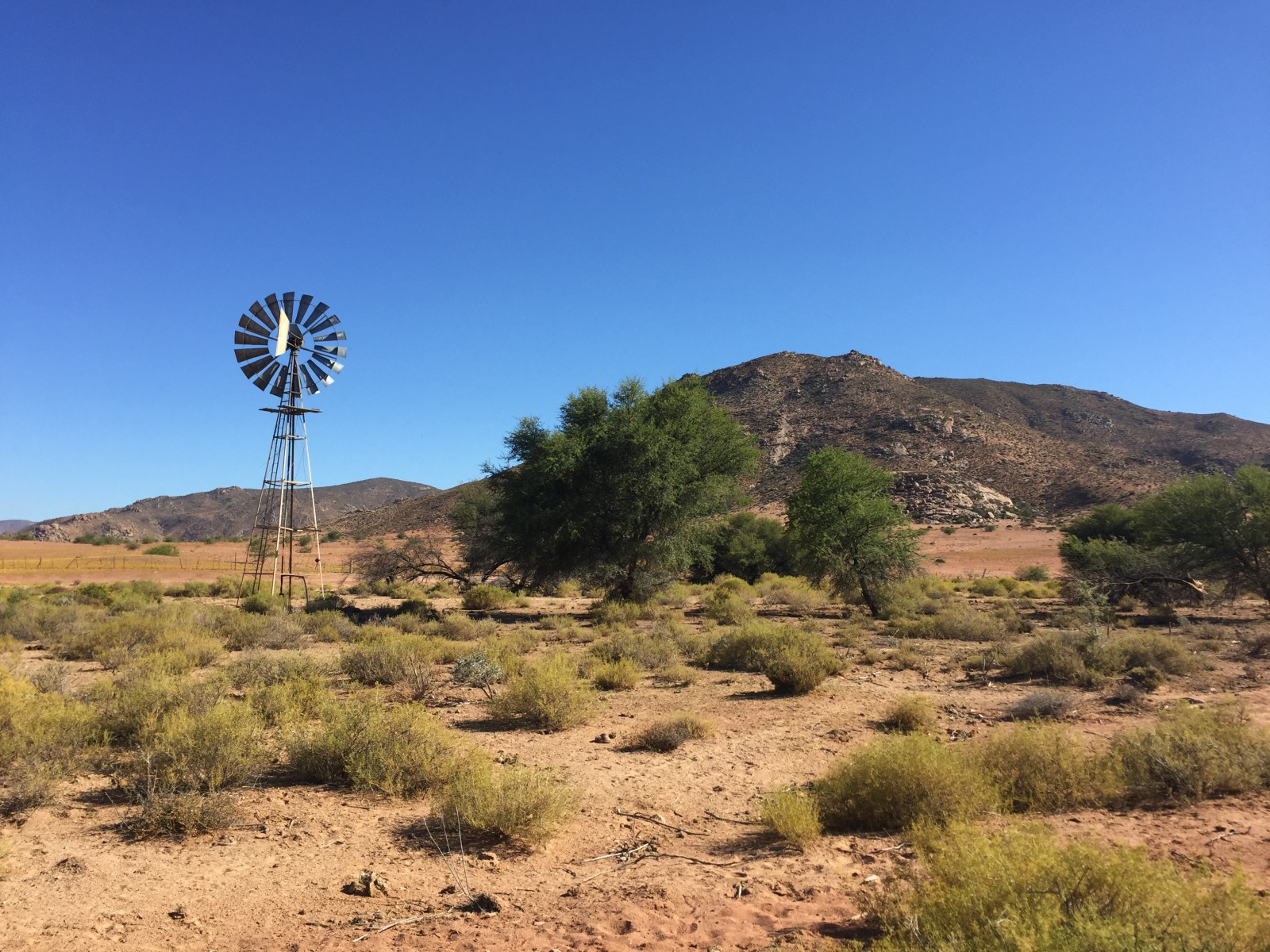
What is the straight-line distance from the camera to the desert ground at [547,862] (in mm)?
4730

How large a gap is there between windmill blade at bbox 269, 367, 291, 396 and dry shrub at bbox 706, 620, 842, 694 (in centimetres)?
1909

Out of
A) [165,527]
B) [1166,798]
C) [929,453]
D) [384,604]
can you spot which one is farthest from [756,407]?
[165,527]

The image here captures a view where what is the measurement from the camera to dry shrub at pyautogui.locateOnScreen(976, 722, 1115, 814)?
6562 millimetres

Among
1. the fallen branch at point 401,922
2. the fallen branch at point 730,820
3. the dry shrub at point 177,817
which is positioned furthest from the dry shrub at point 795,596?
the fallen branch at point 401,922

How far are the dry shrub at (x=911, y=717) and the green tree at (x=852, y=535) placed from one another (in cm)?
1397

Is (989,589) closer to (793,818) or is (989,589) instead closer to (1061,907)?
(793,818)

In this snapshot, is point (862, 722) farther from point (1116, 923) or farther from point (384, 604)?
point (384, 604)

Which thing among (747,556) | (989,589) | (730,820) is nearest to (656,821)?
(730,820)

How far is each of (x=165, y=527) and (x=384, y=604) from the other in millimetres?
143418

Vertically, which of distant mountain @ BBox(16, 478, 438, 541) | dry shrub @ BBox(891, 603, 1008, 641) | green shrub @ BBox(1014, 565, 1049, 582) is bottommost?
green shrub @ BBox(1014, 565, 1049, 582)

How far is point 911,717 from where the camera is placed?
991 cm

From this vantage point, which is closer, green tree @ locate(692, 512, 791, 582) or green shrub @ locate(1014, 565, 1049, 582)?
green tree @ locate(692, 512, 791, 582)

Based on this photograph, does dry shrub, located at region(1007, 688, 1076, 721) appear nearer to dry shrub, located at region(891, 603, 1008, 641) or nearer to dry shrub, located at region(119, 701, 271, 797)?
dry shrub, located at region(891, 603, 1008, 641)

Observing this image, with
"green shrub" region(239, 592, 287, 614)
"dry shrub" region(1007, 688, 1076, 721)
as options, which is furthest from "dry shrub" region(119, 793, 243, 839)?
"green shrub" region(239, 592, 287, 614)
